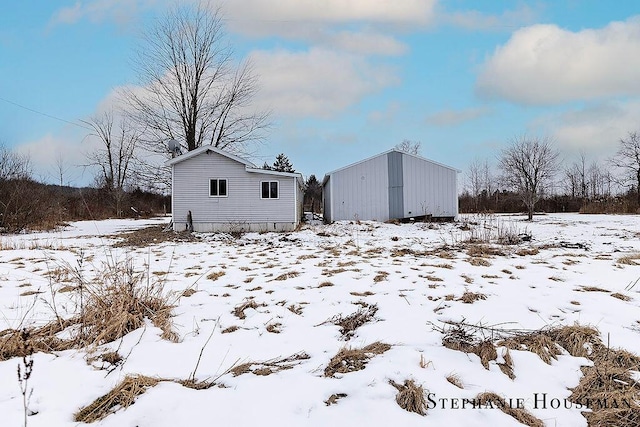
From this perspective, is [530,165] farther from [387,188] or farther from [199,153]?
[199,153]

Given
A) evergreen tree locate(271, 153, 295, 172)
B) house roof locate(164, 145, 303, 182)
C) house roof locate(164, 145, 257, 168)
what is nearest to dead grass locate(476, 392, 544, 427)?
house roof locate(164, 145, 303, 182)

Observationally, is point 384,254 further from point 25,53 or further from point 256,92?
point 256,92

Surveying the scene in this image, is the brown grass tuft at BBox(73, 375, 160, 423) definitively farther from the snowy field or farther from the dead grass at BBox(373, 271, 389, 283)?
the dead grass at BBox(373, 271, 389, 283)

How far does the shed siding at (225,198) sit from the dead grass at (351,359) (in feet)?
43.8

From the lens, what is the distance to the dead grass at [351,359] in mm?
2355

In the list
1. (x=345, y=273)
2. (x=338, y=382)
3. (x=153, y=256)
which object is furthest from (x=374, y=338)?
(x=153, y=256)

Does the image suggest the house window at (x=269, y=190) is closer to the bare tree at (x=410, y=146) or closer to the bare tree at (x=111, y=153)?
the bare tree at (x=111, y=153)

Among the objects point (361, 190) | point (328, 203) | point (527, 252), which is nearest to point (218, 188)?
point (328, 203)

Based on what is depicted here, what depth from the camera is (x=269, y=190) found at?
627 inches

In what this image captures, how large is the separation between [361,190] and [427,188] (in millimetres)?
3704

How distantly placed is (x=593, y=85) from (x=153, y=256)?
66.3 feet

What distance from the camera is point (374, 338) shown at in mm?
2914

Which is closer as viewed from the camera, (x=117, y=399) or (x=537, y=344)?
(x=117, y=399)

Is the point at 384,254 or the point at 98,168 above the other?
the point at 98,168
